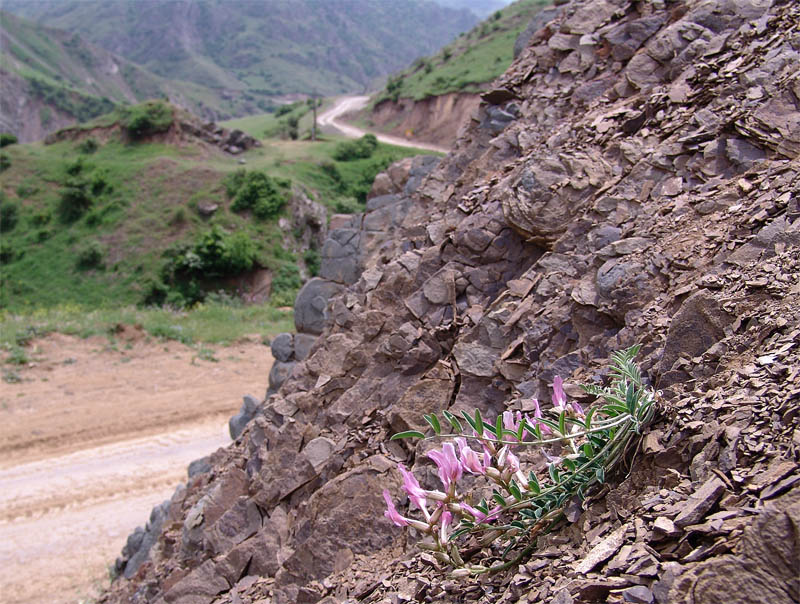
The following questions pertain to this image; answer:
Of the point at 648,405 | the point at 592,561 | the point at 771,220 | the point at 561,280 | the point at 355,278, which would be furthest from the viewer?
the point at 355,278

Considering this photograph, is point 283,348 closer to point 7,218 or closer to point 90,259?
point 90,259

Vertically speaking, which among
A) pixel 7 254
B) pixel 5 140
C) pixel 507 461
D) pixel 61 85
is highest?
pixel 61 85

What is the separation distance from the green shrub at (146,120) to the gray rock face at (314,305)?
3794 cm

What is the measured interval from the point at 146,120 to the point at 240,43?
487 ft

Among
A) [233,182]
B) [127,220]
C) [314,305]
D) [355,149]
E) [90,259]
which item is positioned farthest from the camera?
[355,149]

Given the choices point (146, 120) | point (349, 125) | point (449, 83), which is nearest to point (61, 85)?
point (349, 125)

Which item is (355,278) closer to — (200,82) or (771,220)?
(771,220)

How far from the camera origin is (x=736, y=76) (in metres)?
4.70

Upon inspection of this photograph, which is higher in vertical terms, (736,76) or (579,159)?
(736,76)

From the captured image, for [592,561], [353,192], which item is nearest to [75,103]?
[353,192]

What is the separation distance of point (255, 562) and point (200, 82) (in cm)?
15590

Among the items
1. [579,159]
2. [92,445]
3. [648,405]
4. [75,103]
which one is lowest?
[92,445]

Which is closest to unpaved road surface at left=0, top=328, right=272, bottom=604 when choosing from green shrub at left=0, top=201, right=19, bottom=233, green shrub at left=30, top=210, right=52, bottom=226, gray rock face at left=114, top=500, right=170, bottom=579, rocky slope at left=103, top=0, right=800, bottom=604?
gray rock face at left=114, top=500, right=170, bottom=579

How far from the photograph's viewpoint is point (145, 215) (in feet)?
114
